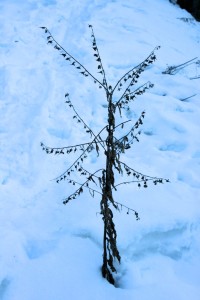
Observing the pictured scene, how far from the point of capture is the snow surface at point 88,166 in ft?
9.34

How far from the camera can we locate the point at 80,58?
621 centimetres

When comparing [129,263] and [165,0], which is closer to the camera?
[129,263]

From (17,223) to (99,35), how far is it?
5101 mm

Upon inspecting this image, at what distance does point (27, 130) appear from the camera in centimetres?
440

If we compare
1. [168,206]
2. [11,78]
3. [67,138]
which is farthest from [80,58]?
[168,206]

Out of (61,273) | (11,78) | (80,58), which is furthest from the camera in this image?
(80,58)

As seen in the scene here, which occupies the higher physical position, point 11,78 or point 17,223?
point 11,78

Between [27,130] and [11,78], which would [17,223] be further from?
[11,78]

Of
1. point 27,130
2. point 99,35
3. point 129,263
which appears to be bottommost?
point 129,263

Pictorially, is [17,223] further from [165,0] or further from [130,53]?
[165,0]

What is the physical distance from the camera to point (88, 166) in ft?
13.2

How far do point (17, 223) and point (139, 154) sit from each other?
1877mm

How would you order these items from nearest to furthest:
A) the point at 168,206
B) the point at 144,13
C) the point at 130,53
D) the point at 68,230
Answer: the point at 68,230 < the point at 168,206 < the point at 130,53 < the point at 144,13

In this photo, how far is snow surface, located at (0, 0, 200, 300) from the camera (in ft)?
9.34
